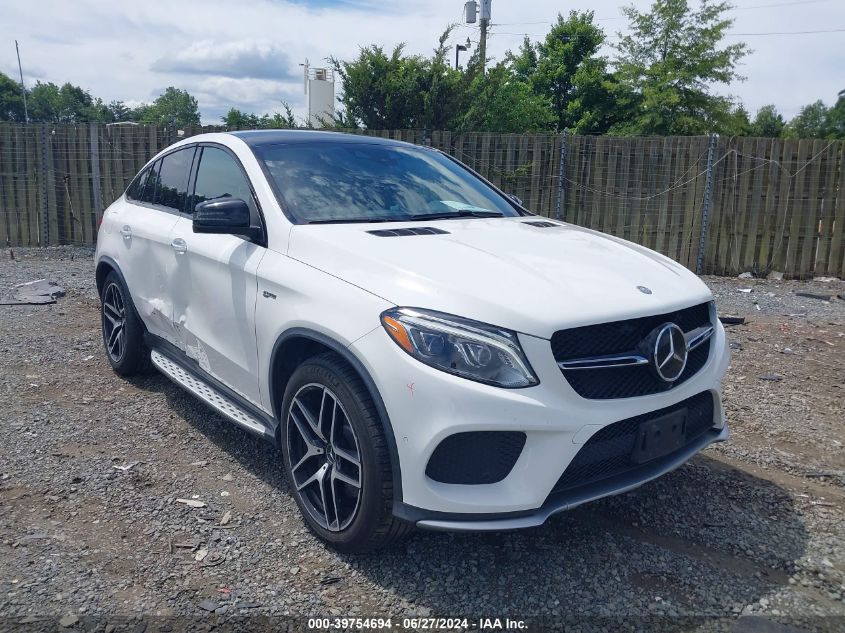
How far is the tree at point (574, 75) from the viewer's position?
108 ft

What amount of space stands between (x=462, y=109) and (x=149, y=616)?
51.2 feet

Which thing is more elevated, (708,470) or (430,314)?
(430,314)

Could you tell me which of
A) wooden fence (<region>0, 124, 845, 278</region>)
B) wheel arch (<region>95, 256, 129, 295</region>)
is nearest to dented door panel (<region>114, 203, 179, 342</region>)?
wheel arch (<region>95, 256, 129, 295</region>)

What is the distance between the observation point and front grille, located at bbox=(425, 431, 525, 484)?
8.28 ft

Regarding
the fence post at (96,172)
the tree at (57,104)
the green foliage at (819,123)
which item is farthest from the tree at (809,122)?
the tree at (57,104)

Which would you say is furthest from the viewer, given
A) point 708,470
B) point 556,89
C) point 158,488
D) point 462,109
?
point 556,89

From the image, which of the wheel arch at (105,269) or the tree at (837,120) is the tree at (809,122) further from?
the wheel arch at (105,269)

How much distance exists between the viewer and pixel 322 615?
267cm

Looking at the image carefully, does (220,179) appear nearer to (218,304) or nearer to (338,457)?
(218,304)

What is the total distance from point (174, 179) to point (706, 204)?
27.4 feet

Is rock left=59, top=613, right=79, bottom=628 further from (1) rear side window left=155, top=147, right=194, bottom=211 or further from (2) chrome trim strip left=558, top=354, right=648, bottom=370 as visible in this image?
(1) rear side window left=155, top=147, right=194, bottom=211

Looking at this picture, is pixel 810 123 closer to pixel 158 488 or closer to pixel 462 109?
pixel 462 109

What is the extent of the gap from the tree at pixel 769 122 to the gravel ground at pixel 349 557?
74.1 meters

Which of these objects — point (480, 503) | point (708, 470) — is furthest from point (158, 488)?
point (708, 470)
